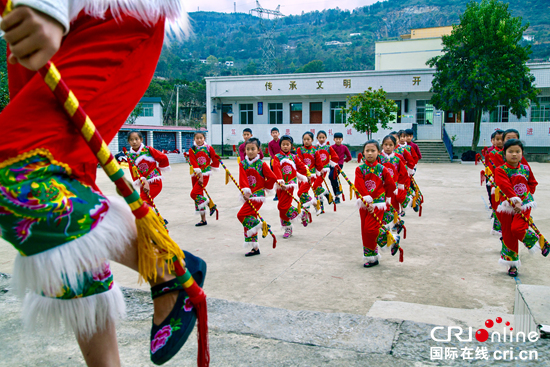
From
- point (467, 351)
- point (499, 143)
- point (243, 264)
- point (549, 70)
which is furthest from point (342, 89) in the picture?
point (467, 351)

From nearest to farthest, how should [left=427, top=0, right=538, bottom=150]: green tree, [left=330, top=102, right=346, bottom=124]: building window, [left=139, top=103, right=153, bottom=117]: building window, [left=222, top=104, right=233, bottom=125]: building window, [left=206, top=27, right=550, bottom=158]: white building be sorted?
[left=427, top=0, right=538, bottom=150]: green tree → [left=206, top=27, right=550, bottom=158]: white building → [left=330, top=102, right=346, bottom=124]: building window → [left=222, top=104, right=233, bottom=125]: building window → [left=139, top=103, right=153, bottom=117]: building window

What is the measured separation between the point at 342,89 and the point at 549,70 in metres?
11.8

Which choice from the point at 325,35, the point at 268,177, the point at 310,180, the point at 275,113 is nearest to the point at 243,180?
the point at 268,177

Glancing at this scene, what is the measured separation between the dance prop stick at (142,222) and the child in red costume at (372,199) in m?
3.61

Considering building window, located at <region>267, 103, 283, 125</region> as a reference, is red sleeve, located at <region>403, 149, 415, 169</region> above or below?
below

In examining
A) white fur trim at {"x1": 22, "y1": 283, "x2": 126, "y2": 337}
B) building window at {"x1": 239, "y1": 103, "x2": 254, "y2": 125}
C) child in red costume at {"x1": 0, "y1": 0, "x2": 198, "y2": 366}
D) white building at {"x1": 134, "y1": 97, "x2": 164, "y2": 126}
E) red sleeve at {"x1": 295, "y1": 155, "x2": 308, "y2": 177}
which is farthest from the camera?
white building at {"x1": 134, "y1": 97, "x2": 164, "y2": 126}

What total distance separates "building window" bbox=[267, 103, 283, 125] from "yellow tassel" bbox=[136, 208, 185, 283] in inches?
1145

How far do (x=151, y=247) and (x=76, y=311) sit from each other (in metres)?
0.29

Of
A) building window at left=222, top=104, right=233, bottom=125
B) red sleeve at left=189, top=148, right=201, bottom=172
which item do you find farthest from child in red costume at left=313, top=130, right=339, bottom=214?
building window at left=222, top=104, right=233, bottom=125

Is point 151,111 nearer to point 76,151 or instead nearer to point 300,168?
point 300,168

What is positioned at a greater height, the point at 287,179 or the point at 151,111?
the point at 151,111

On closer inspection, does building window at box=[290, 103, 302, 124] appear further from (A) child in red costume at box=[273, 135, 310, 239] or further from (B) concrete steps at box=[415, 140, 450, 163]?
(A) child in red costume at box=[273, 135, 310, 239]

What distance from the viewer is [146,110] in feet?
150

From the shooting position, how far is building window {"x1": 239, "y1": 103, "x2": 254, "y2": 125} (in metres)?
30.7
